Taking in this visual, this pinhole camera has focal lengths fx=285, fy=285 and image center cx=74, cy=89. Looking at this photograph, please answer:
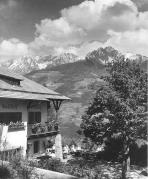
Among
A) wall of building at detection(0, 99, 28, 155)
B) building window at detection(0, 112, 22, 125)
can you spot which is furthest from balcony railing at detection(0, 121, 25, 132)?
building window at detection(0, 112, 22, 125)

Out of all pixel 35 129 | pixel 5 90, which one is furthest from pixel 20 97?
pixel 35 129

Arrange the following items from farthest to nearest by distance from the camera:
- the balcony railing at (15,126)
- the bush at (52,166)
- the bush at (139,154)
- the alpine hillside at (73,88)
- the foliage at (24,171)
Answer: the alpine hillside at (73,88), the bush at (139,154), the balcony railing at (15,126), the bush at (52,166), the foliage at (24,171)

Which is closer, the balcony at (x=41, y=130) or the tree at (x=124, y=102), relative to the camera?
the tree at (x=124, y=102)

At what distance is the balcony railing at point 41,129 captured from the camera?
27.0m

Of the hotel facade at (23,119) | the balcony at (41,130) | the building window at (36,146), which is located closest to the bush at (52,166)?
the hotel facade at (23,119)

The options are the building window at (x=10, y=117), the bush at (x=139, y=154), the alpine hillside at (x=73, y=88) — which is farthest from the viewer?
the alpine hillside at (x=73, y=88)

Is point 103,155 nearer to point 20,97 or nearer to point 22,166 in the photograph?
point 20,97

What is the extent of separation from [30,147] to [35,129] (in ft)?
10.8

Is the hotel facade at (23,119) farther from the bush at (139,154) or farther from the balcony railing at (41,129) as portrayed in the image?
the bush at (139,154)

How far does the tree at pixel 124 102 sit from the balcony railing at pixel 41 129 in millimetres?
5074

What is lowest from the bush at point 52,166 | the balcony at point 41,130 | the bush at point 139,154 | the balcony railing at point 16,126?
the bush at point 139,154

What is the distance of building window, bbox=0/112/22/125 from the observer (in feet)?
81.7

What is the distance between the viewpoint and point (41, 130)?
2820 centimetres

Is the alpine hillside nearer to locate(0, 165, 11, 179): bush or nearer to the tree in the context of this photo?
the tree
